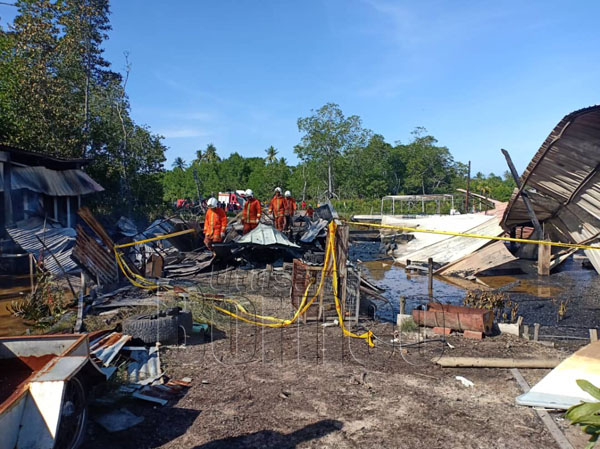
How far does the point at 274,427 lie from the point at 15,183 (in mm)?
11929

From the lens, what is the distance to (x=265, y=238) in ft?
39.2

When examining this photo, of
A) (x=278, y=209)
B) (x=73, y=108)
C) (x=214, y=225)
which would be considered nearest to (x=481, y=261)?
(x=278, y=209)

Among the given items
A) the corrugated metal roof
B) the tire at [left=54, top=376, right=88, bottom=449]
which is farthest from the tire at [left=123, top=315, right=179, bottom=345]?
the corrugated metal roof

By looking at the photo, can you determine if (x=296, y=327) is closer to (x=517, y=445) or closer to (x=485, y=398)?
(x=485, y=398)

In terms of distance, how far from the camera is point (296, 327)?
292 inches

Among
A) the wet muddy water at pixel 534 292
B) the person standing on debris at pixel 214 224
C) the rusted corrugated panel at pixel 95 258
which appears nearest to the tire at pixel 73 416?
the rusted corrugated panel at pixel 95 258

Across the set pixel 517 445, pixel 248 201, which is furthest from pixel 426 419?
pixel 248 201

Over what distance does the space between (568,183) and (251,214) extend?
8733 mm

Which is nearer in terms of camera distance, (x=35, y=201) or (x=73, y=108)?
(x=35, y=201)

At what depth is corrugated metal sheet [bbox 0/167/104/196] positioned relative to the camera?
1285 centimetres

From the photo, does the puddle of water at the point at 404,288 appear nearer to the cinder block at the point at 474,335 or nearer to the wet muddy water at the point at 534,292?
the wet muddy water at the point at 534,292

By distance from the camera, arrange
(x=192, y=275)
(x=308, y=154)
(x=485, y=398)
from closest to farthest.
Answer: (x=485, y=398), (x=192, y=275), (x=308, y=154)

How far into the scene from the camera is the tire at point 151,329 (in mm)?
5988

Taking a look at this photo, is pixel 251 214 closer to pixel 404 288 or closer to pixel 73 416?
pixel 404 288
